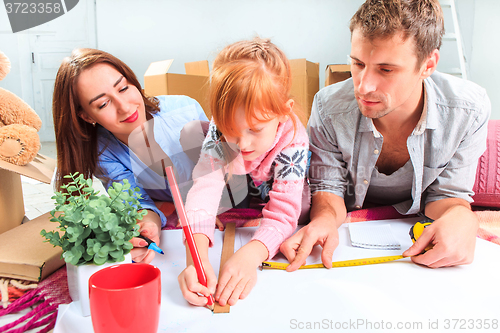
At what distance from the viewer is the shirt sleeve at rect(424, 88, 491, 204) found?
891mm

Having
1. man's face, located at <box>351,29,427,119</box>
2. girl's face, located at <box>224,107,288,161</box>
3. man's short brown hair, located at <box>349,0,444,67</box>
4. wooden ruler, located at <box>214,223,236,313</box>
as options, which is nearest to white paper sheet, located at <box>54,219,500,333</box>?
wooden ruler, located at <box>214,223,236,313</box>

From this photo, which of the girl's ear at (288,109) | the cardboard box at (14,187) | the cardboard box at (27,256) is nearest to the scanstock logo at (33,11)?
the cardboard box at (14,187)

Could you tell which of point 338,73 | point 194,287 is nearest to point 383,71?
point 194,287

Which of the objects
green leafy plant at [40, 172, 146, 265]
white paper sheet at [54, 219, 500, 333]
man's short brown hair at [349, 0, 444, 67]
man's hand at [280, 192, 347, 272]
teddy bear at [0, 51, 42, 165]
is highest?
man's short brown hair at [349, 0, 444, 67]

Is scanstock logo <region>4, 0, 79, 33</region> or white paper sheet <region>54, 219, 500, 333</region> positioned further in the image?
scanstock logo <region>4, 0, 79, 33</region>

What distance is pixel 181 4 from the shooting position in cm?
236

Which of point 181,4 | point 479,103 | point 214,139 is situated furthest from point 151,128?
point 181,4

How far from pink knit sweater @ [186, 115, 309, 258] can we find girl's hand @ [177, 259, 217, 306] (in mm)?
155

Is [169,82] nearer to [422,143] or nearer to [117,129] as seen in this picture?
[117,129]

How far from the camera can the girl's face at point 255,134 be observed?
70cm

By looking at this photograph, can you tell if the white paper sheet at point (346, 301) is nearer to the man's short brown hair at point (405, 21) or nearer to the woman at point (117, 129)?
the woman at point (117, 129)

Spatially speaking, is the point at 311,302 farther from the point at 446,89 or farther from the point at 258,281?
the point at 446,89

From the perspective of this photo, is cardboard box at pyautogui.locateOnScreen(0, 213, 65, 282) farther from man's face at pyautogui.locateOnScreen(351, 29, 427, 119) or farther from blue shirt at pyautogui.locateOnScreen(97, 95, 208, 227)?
man's face at pyautogui.locateOnScreen(351, 29, 427, 119)

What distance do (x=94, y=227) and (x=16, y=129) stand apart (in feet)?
1.59
